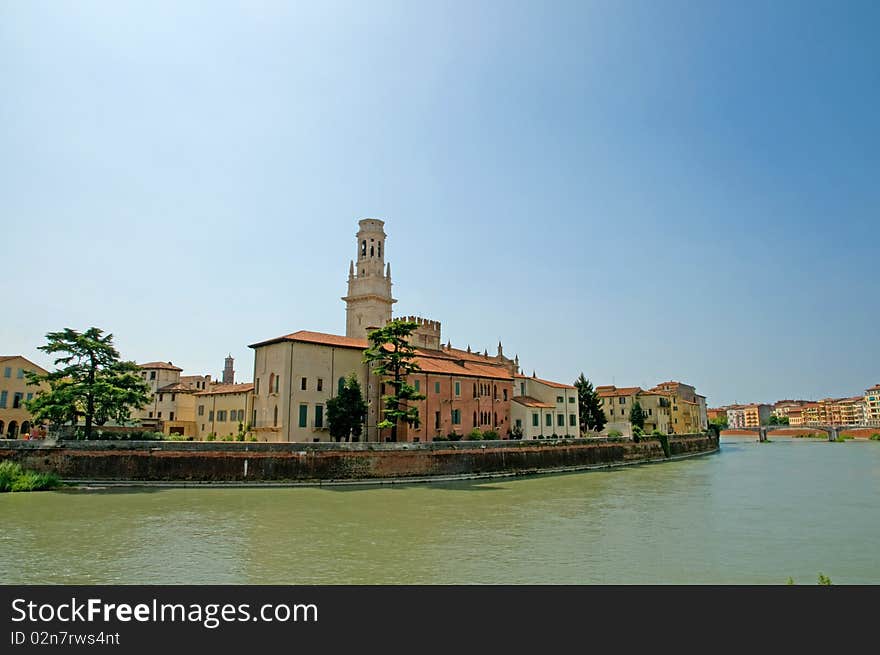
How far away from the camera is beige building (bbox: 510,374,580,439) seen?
5588cm

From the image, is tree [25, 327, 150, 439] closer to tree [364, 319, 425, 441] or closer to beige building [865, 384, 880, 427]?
tree [364, 319, 425, 441]

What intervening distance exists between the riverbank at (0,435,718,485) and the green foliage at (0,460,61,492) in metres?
0.68

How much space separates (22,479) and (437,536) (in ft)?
84.4

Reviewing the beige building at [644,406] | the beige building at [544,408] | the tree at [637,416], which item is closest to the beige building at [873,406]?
the beige building at [644,406]

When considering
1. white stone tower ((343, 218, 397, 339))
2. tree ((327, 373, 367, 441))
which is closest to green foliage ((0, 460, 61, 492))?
tree ((327, 373, 367, 441))

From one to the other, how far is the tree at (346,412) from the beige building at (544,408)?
19647 mm

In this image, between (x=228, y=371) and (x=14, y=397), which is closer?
(x=14, y=397)

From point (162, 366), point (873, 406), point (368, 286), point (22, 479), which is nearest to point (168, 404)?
point (162, 366)

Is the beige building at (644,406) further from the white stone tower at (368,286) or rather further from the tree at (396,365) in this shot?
the tree at (396,365)

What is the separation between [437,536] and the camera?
65.7ft

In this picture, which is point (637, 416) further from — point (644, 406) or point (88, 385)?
point (88, 385)

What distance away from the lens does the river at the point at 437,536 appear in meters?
15.0
